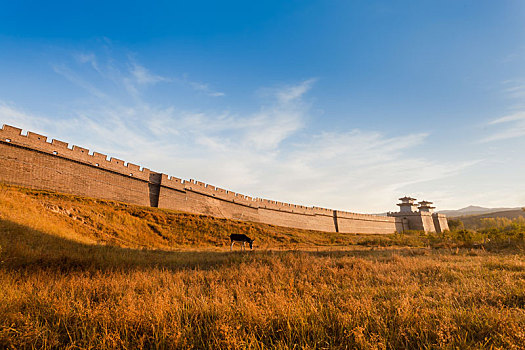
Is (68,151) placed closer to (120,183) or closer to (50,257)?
(120,183)

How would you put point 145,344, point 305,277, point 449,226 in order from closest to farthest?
point 145,344, point 305,277, point 449,226

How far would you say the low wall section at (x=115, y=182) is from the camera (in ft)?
57.1

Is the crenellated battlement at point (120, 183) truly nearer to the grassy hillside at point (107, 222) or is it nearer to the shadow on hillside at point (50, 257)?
the grassy hillside at point (107, 222)

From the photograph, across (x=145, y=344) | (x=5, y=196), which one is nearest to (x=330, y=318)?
(x=145, y=344)

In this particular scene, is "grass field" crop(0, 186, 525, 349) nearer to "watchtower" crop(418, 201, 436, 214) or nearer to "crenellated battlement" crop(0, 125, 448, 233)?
"crenellated battlement" crop(0, 125, 448, 233)

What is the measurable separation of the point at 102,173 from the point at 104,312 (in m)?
23.2

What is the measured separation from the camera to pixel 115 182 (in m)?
23.1

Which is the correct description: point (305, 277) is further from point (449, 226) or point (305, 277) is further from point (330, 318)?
point (449, 226)

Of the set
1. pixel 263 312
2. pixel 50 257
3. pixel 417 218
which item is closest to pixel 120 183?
Answer: pixel 50 257

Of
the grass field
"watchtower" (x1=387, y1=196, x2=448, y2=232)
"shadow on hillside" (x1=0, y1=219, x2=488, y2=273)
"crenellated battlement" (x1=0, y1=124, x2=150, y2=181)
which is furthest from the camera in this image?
"watchtower" (x1=387, y1=196, x2=448, y2=232)

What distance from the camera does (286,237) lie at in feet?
93.4

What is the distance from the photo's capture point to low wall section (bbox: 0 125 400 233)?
57.1 feet

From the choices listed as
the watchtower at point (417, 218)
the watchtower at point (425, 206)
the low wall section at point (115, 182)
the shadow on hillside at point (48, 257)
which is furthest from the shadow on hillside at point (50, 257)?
the watchtower at point (425, 206)

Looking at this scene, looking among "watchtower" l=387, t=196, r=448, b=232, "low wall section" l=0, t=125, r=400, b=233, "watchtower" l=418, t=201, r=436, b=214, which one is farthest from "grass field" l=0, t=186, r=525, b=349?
"watchtower" l=418, t=201, r=436, b=214
